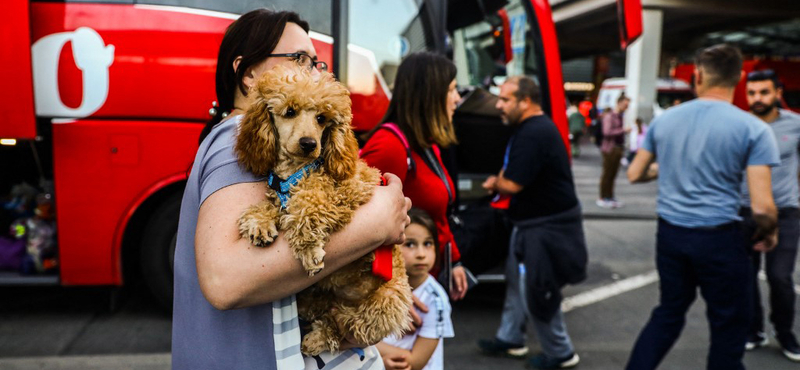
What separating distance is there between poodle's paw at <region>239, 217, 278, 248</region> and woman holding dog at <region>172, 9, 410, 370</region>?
0.01 meters

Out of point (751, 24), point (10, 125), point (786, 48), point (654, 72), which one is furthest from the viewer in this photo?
point (786, 48)

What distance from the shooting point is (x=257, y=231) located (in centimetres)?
118

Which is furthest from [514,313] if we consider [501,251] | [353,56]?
[353,56]

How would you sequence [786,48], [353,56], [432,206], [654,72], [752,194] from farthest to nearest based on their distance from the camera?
[786,48] < [654,72] < [353,56] < [752,194] < [432,206]

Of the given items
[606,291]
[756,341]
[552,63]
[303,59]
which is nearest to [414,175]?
[303,59]

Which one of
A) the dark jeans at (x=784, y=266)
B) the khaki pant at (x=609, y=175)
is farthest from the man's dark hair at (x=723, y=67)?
the khaki pant at (x=609, y=175)

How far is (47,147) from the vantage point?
4.45 m

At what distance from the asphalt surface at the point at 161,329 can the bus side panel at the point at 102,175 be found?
455mm

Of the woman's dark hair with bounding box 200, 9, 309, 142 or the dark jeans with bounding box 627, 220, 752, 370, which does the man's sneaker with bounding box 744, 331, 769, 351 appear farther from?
the woman's dark hair with bounding box 200, 9, 309, 142

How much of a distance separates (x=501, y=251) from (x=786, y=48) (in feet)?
131

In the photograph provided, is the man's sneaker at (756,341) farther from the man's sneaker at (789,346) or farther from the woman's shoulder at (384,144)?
the woman's shoulder at (384,144)

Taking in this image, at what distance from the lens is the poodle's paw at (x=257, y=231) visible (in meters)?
1.18

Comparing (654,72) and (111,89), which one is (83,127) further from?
(654,72)

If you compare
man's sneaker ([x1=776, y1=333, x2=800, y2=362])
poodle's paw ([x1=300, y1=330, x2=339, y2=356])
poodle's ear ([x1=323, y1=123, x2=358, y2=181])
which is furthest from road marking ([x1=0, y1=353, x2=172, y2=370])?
man's sneaker ([x1=776, y1=333, x2=800, y2=362])
